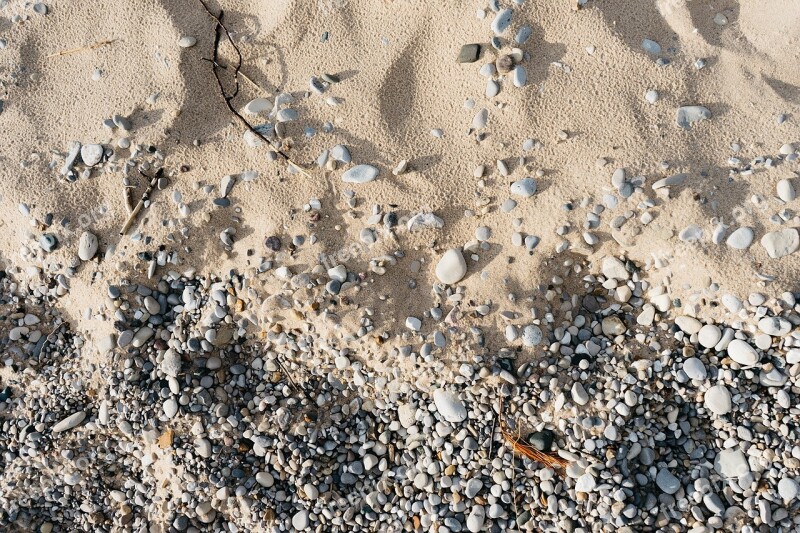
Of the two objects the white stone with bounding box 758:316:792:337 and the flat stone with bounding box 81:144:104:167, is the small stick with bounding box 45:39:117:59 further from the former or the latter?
the white stone with bounding box 758:316:792:337

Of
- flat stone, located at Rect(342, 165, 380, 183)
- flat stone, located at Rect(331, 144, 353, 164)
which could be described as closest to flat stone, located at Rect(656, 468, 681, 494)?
flat stone, located at Rect(342, 165, 380, 183)

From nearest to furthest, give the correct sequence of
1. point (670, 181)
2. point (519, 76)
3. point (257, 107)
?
1. point (670, 181)
2. point (519, 76)
3. point (257, 107)

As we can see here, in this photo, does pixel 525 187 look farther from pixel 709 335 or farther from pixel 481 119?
pixel 709 335

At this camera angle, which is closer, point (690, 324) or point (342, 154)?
point (690, 324)

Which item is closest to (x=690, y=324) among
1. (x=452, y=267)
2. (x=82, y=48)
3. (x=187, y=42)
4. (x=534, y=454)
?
(x=534, y=454)

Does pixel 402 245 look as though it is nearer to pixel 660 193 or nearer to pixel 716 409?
pixel 660 193

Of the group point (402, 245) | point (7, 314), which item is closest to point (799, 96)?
point (402, 245)
